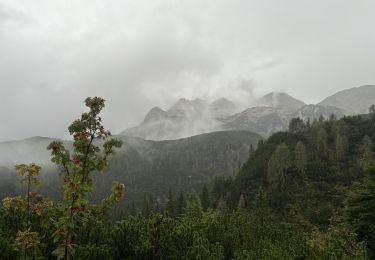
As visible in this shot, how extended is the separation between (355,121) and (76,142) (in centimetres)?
19430

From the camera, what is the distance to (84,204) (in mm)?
10188

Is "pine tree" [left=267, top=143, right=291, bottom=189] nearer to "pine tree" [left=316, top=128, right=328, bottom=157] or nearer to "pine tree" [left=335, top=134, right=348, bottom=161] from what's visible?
"pine tree" [left=316, top=128, right=328, bottom=157]

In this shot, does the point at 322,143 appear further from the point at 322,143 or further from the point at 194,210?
the point at 194,210

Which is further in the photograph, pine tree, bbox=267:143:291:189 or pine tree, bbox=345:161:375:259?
pine tree, bbox=267:143:291:189

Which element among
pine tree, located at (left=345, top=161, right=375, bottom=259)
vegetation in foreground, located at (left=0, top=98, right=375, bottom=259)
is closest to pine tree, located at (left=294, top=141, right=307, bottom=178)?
pine tree, located at (left=345, top=161, right=375, bottom=259)

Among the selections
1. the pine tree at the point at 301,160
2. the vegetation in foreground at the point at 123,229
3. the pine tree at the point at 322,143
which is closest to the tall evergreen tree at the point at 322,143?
the pine tree at the point at 322,143

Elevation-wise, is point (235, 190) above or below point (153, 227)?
below

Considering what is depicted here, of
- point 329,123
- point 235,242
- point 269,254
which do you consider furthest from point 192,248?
point 329,123

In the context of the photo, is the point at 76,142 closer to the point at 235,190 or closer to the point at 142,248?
the point at 142,248

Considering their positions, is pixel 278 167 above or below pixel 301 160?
below

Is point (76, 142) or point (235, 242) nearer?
point (76, 142)

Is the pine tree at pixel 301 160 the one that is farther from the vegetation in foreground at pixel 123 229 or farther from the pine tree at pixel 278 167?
the vegetation in foreground at pixel 123 229

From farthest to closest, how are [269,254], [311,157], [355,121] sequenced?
[355,121]
[311,157]
[269,254]

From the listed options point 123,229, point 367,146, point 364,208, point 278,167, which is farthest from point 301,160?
point 123,229
